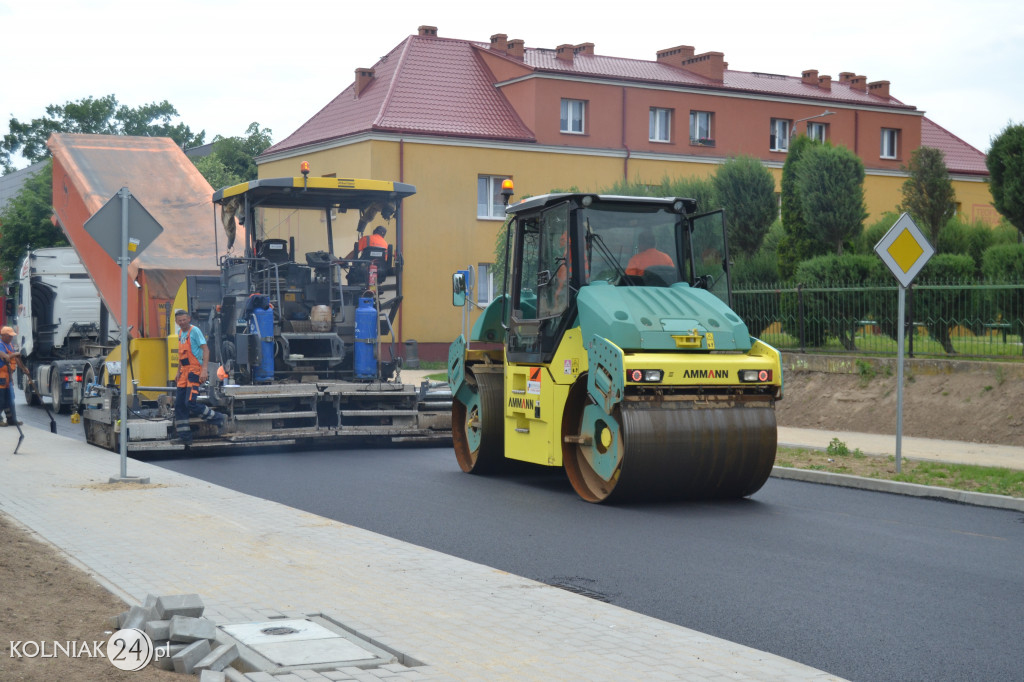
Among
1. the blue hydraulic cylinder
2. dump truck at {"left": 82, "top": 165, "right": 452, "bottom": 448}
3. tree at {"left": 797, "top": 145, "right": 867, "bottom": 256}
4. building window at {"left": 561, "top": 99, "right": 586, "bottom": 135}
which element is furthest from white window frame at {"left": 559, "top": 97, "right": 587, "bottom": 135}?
the blue hydraulic cylinder

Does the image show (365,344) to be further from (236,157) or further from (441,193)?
(236,157)

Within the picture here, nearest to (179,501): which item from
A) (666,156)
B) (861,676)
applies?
(861,676)

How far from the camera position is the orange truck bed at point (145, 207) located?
59.9ft

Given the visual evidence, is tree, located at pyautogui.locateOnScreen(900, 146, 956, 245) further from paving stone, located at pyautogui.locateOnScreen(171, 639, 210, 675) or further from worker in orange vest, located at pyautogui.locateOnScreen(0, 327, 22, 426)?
paving stone, located at pyautogui.locateOnScreen(171, 639, 210, 675)

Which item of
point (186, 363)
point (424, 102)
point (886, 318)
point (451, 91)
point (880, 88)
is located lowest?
point (186, 363)

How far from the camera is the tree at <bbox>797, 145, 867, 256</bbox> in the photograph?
25.0 meters

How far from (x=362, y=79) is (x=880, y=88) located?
71.0 feet

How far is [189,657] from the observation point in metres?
5.26

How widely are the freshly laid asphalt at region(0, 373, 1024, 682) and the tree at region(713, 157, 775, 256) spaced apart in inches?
661

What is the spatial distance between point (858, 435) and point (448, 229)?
22.1 meters

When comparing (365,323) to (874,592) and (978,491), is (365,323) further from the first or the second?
(874,592)

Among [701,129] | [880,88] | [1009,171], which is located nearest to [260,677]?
[1009,171]

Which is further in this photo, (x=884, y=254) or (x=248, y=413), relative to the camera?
(x=248, y=413)

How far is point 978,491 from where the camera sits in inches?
453
